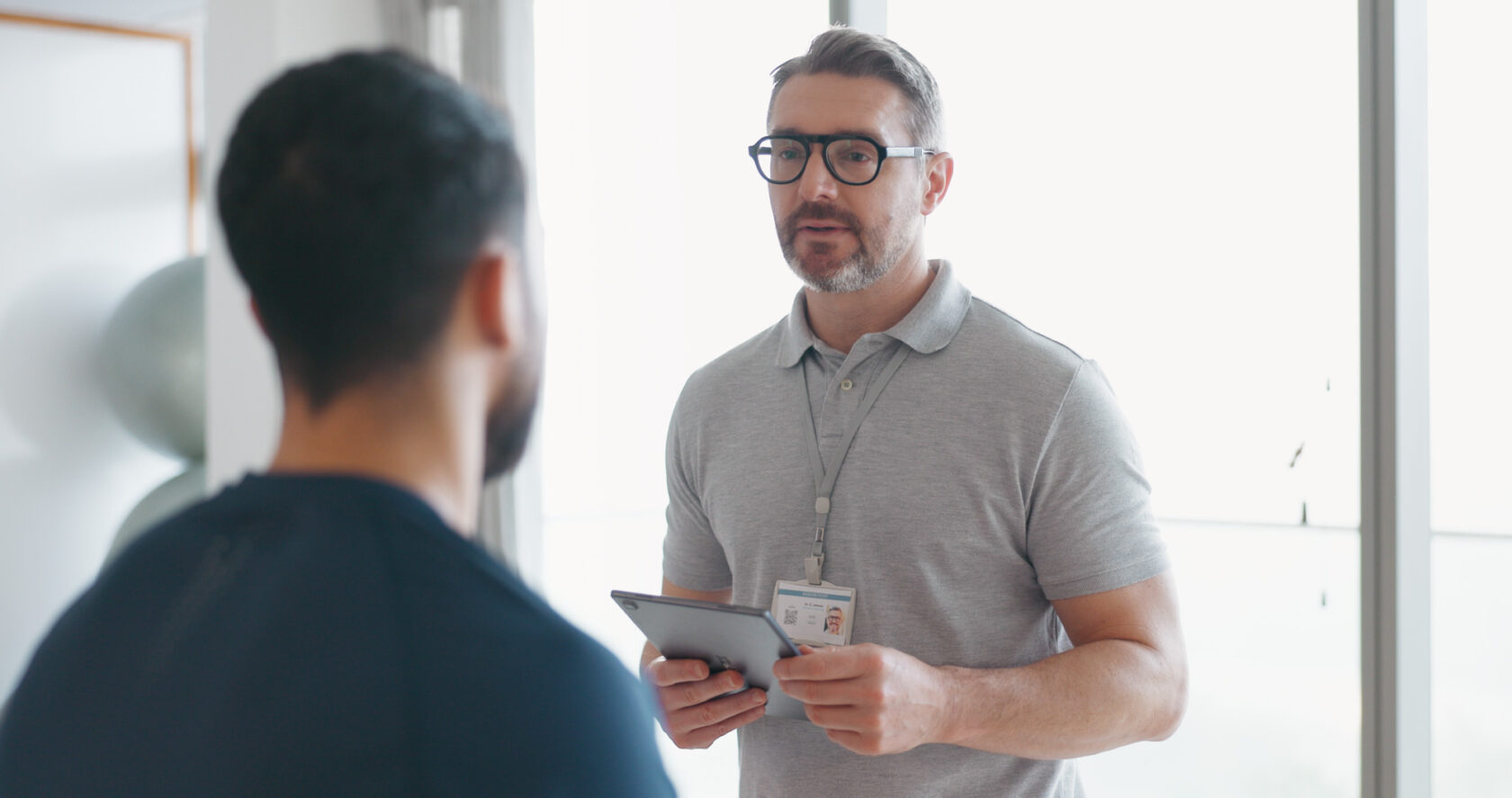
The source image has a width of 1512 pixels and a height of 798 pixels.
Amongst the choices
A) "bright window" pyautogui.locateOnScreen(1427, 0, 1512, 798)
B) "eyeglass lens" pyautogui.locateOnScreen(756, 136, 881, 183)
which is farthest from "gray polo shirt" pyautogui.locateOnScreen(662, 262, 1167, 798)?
"bright window" pyautogui.locateOnScreen(1427, 0, 1512, 798)

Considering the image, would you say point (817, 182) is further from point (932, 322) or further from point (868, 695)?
point (868, 695)

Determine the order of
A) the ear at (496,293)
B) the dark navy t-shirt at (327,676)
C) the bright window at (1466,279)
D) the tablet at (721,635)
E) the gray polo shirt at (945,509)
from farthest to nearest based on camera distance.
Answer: the bright window at (1466,279)
the gray polo shirt at (945,509)
the tablet at (721,635)
the ear at (496,293)
the dark navy t-shirt at (327,676)

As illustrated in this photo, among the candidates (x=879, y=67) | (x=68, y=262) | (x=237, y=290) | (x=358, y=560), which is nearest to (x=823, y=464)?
(x=879, y=67)

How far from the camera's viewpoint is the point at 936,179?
184 centimetres

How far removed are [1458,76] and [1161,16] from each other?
6.00 ft

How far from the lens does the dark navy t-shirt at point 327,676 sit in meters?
0.59

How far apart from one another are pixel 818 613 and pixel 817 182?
648mm

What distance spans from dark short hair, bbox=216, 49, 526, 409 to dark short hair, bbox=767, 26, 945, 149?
1148 millimetres

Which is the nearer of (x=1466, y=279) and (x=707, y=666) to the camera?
(x=707, y=666)

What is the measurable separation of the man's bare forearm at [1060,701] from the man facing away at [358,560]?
0.88 m

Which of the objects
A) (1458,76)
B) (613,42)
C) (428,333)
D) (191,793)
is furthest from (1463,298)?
(613,42)

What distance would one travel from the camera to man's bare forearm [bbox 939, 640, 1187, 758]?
144 cm

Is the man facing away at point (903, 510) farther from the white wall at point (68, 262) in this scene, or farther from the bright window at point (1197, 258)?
the white wall at point (68, 262)

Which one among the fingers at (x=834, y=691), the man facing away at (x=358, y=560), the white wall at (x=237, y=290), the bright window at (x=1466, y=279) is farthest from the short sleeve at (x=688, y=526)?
the white wall at (x=237, y=290)
